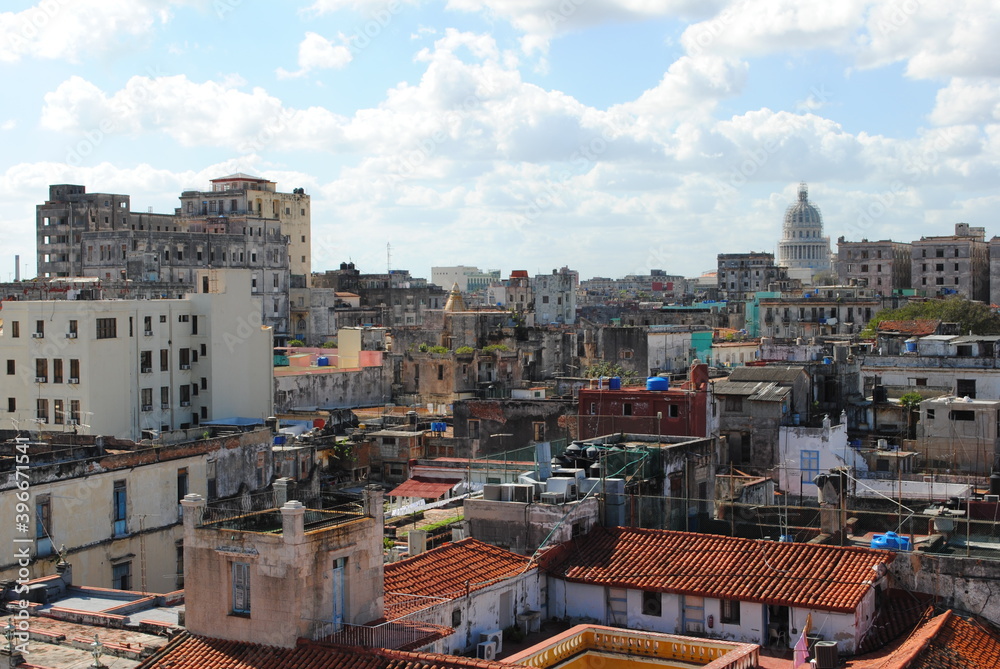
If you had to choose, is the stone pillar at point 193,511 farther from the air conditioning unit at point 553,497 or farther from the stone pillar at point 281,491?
the air conditioning unit at point 553,497

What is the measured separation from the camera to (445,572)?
23266 mm

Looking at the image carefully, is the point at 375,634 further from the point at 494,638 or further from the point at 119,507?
the point at 119,507

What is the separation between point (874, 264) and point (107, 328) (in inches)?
4574

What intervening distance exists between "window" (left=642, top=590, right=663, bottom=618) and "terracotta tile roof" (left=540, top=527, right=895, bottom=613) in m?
0.29

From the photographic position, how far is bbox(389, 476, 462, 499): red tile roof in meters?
41.4

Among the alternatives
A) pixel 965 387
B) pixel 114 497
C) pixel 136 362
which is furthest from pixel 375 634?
pixel 965 387

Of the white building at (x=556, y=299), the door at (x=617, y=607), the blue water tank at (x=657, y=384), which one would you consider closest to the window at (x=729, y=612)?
the door at (x=617, y=607)

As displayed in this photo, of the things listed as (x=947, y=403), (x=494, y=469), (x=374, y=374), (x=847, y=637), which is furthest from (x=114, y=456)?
(x=374, y=374)

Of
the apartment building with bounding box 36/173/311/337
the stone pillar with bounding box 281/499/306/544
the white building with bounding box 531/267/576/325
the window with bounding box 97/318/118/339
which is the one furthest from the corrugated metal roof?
the white building with bounding box 531/267/576/325

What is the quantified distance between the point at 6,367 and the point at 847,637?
124ft

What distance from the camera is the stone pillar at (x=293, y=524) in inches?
768

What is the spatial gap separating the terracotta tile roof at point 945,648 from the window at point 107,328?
34279 millimetres

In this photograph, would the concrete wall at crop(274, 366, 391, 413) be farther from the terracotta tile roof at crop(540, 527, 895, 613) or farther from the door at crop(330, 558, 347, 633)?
the door at crop(330, 558, 347, 633)

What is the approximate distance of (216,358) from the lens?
52.5m
